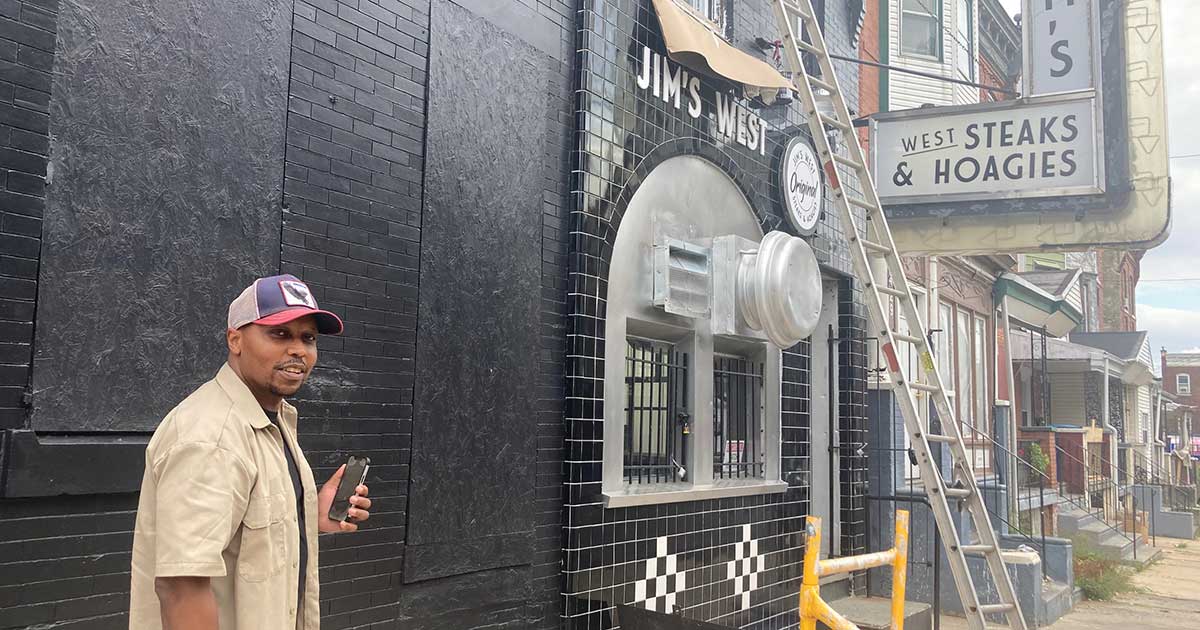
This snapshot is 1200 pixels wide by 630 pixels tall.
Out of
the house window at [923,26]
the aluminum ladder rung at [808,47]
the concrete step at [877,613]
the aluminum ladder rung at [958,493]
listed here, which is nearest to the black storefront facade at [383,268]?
the aluminum ladder rung at [808,47]

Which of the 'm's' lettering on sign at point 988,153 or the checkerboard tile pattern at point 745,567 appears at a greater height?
the 'm's' lettering on sign at point 988,153

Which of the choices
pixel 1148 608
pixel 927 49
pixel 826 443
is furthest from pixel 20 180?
pixel 927 49

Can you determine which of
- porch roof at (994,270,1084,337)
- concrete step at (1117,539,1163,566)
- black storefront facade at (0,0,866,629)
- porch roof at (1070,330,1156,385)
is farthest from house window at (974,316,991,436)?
porch roof at (1070,330,1156,385)

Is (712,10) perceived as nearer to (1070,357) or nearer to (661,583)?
(661,583)

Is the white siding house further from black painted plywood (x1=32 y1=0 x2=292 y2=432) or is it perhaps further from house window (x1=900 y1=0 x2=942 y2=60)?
black painted plywood (x1=32 y1=0 x2=292 y2=432)

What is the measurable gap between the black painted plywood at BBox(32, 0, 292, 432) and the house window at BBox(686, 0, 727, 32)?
468 centimetres

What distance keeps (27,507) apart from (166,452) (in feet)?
4.76

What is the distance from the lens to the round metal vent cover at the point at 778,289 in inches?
291

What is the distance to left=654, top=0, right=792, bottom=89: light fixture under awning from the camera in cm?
714

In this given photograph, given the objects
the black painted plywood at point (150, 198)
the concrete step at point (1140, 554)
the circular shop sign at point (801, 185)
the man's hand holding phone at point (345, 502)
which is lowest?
the concrete step at point (1140, 554)

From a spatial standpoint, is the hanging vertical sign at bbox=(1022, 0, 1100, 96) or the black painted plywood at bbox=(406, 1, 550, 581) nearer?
the black painted plywood at bbox=(406, 1, 550, 581)

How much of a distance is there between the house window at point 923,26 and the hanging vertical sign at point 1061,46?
17.5 ft

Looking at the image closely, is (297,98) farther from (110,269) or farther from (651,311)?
(651,311)

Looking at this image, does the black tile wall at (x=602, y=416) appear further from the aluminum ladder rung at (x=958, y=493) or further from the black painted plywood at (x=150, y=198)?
the black painted plywood at (x=150, y=198)
